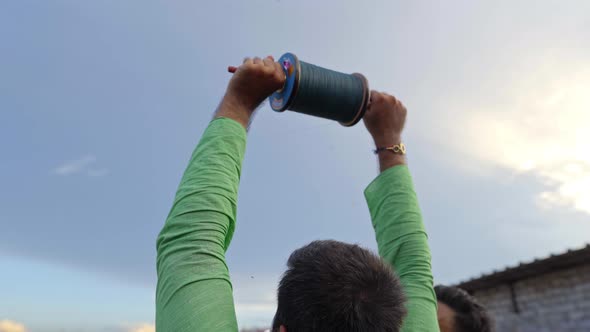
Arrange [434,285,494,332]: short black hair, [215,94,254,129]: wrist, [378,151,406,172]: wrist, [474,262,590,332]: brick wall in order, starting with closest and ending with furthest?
[215,94,254,129]: wrist < [378,151,406,172]: wrist < [434,285,494,332]: short black hair < [474,262,590,332]: brick wall

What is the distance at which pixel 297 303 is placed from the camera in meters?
1.05

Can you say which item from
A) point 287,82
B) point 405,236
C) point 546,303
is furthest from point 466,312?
point 546,303

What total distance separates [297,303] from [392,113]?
92 cm

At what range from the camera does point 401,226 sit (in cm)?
158

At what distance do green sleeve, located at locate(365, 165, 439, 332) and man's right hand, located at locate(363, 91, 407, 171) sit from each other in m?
0.12

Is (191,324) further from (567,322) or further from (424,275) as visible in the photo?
(567,322)

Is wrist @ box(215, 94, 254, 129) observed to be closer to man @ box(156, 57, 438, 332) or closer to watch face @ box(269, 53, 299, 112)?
man @ box(156, 57, 438, 332)

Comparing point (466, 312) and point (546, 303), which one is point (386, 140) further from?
point (546, 303)

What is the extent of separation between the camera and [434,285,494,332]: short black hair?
3.06 meters

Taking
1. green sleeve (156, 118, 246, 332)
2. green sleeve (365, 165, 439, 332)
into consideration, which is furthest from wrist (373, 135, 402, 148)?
green sleeve (156, 118, 246, 332)

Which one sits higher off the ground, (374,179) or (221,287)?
(374,179)

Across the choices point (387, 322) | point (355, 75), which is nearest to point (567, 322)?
point (355, 75)

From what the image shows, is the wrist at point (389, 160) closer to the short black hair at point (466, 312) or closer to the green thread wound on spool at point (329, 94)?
the green thread wound on spool at point (329, 94)

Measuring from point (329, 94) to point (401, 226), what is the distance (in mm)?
552
